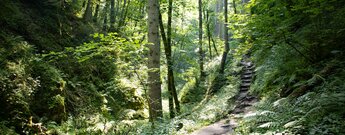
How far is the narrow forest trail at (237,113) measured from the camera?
236 inches

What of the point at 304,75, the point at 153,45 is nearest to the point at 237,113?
the point at 304,75

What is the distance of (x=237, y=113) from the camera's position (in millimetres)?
7566

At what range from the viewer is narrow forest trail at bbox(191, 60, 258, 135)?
19.7ft

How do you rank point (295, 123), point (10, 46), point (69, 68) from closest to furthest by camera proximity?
point (295, 123)
point (10, 46)
point (69, 68)

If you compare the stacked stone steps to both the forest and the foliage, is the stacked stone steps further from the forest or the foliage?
the foliage

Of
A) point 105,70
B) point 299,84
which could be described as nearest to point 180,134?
point 299,84

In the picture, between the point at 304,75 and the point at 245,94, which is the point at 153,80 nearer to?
the point at 304,75

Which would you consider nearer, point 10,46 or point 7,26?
point 10,46

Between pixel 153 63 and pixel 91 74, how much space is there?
156 inches

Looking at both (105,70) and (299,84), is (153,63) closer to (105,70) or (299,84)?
(299,84)

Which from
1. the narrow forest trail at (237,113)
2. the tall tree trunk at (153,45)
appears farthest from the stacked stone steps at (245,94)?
the tall tree trunk at (153,45)

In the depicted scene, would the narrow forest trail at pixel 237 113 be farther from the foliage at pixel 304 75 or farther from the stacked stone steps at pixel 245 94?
the foliage at pixel 304 75

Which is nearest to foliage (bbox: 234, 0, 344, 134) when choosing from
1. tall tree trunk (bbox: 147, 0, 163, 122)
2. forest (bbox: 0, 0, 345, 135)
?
forest (bbox: 0, 0, 345, 135)

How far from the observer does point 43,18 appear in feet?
30.9
